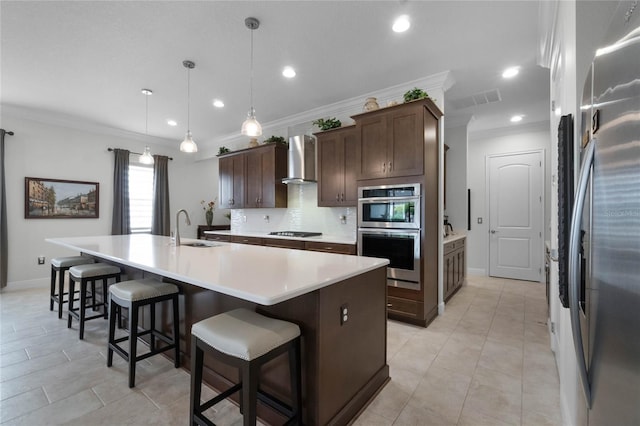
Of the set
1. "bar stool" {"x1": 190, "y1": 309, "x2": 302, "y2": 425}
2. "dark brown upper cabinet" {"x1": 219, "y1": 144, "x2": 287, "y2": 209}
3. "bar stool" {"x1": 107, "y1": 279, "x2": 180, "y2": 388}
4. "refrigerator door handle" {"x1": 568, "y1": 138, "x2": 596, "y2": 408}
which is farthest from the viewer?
"dark brown upper cabinet" {"x1": 219, "y1": 144, "x2": 287, "y2": 209}

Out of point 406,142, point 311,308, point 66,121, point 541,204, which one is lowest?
point 311,308

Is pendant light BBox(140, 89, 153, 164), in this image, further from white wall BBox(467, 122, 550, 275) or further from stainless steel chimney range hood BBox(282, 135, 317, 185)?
white wall BBox(467, 122, 550, 275)

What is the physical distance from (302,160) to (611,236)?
3879mm

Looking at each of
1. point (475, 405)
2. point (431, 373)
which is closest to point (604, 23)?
point (475, 405)

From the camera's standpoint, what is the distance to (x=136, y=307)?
201 cm

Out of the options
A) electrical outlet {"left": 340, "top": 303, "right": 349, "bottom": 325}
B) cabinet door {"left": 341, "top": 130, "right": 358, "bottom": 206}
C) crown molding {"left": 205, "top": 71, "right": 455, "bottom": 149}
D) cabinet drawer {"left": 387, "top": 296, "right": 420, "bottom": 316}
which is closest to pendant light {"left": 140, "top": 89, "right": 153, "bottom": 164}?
crown molding {"left": 205, "top": 71, "right": 455, "bottom": 149}

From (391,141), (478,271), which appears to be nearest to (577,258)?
(391,141)

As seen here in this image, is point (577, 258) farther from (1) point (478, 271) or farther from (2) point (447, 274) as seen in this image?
(1) point (478, 271)

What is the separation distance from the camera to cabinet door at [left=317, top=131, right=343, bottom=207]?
396 cm

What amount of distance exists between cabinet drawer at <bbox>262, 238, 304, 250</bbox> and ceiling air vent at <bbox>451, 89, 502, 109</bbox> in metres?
3.10

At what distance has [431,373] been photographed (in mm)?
2207

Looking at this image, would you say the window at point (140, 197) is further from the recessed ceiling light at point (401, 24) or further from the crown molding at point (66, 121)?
the recessed ceiling light at point (401, 24)

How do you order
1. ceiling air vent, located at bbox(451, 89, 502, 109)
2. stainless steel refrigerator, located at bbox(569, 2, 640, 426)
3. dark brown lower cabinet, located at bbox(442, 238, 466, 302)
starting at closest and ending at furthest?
stainless steel refrigerator, located at bbox(569, 2, 640, 426) < dark brown lower cabinet, located at bbox(442, 238, 466, 302) < ceiling air vent, located at bbox(451, 89, 502, 109)

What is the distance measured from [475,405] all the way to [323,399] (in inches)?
42.9
